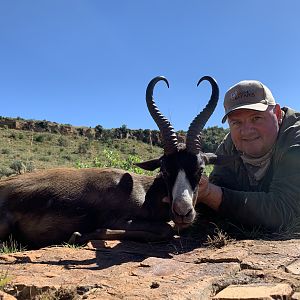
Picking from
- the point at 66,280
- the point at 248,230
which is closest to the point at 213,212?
the point at 248,230

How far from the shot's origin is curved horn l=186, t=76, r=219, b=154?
18.1 ft

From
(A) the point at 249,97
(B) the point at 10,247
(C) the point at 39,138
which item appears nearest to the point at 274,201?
(A) the point at 249,97

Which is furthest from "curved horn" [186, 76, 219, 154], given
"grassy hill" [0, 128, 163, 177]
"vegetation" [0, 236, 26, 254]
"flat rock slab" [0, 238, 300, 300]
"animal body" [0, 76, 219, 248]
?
"grassy hill" [0, 128, 163, 177]

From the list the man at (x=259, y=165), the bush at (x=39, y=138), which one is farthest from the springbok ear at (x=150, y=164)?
the bush at (x=39, y=138)

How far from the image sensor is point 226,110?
5785 mm

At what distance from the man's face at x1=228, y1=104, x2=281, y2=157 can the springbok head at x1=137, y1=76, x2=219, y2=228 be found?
50cm

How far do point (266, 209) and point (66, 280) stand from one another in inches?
99.6

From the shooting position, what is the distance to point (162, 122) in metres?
5.80

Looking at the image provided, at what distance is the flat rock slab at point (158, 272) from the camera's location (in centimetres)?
297

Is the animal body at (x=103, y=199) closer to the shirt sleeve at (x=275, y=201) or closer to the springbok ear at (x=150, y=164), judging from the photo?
the springbok ear at (x=150, y=164)

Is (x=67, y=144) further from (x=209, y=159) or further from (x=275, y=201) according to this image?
(x=275, y=201)

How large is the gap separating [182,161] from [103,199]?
4.06 ft

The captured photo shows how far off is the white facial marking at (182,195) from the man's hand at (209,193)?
0.79ft

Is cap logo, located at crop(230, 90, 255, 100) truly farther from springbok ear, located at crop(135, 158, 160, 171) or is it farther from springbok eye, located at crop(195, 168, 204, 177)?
springbok ear, located at crop(135, 158, 160, 171)
